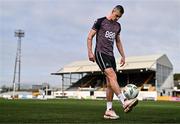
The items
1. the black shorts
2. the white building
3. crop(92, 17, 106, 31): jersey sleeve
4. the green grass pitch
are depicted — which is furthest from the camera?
the white building

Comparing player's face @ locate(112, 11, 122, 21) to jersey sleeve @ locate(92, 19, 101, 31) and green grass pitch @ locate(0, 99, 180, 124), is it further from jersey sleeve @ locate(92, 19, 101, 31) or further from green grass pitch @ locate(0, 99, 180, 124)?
green grass pitch @ locate(0, 99, 180, 124)

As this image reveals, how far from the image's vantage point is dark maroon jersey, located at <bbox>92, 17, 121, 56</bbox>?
651 cm

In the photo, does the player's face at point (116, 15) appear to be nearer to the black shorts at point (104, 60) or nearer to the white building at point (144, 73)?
the black shorts at point (104, 60)

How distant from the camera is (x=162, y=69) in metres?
62.9

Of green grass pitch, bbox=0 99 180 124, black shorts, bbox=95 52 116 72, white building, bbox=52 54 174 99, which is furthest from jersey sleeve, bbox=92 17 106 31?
white building, bbox=52 54 174 99

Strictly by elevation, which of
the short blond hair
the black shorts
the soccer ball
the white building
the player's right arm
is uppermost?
the white building

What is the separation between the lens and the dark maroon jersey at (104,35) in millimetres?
6512

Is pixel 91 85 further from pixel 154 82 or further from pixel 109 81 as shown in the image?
pixel 109 81

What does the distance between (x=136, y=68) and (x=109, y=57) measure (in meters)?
54.0

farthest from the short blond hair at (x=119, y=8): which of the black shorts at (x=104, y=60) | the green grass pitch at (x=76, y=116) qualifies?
the green grass pitch at (x=76, y=116)

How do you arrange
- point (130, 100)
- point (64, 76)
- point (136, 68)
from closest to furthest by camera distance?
point (130, 100) → point (136, 68) → point (64, 76)

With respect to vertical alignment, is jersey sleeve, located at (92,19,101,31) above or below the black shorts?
above

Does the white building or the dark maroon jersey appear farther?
the white building

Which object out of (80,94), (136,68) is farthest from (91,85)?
(136,68)
